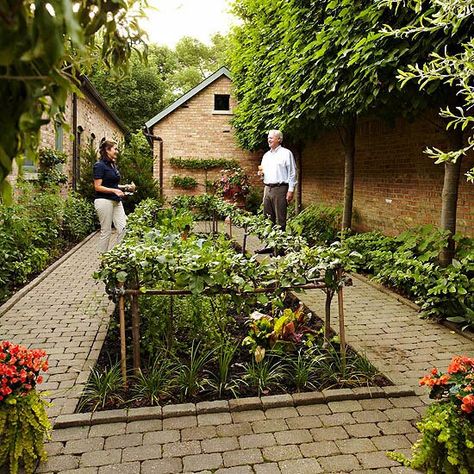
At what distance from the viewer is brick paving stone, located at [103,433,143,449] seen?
2764 mm

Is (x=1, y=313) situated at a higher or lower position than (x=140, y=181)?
lower

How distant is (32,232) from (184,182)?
10327mm

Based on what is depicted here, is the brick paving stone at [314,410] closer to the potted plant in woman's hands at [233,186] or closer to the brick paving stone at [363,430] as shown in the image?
the brick paving stone at [363,430]

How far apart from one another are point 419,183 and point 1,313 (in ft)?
21.2

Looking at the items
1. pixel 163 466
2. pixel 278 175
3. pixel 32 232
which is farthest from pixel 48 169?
pixel 163 466

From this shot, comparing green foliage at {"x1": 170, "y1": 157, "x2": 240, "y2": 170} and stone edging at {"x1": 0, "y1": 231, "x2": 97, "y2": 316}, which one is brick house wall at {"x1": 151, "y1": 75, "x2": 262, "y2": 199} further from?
stone edging at {"x1": 0, "y1": 231, "x2": 97, "y2": 316}

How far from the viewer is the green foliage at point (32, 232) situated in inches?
256

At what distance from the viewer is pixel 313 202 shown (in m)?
13.4

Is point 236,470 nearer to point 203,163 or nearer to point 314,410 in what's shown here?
point 314,410

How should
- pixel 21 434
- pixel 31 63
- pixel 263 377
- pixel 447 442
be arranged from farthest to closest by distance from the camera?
1. pixel 263 377
2. pixel 21 434
3. pixel 447 442
4. pixel 31 63

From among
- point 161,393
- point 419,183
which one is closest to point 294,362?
point 161,393

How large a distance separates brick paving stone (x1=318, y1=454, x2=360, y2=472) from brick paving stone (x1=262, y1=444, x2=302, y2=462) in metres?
0.15

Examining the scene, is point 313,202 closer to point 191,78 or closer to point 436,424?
point 436,424

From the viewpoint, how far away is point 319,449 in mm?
2756
